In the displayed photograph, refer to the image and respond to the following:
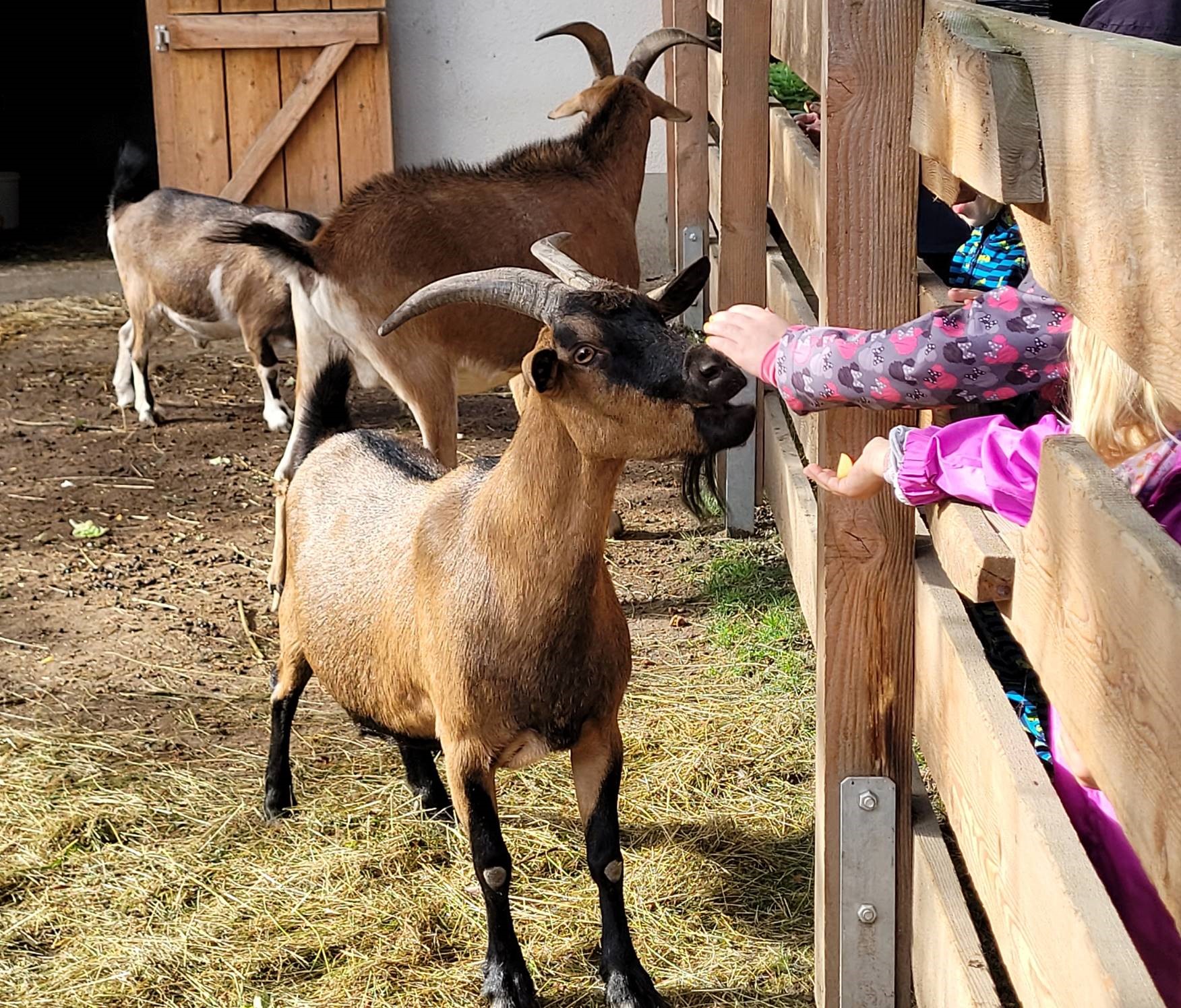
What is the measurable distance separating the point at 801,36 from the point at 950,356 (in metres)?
1.84

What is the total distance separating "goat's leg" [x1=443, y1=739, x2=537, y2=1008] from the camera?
119 inches

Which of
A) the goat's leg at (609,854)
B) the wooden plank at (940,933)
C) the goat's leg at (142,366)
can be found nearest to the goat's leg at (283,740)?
the goat's leg at (609,854)

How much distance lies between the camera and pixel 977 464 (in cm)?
187

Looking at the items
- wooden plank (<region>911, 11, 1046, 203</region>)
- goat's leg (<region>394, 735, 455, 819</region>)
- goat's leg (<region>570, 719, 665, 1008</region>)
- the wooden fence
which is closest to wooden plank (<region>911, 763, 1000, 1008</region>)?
the wooden fence

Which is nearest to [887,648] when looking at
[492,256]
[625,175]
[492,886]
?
[492,886]

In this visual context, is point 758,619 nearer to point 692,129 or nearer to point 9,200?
point 692,129

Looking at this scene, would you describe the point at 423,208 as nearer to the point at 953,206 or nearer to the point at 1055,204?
the point at 953,206

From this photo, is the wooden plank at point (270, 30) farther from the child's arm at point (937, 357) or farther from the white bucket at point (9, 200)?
the child's arm at point (937, 357)

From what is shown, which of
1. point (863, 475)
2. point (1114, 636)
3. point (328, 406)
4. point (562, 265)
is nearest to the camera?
point (1114, 636)

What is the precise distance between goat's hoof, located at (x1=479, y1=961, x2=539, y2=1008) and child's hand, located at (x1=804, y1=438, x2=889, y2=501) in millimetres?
1443

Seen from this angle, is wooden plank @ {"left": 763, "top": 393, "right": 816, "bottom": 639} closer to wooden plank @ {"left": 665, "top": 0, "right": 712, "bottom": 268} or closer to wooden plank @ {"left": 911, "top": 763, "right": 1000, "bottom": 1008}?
wooden plank @ {"left": 911, "top": 763, "right": 1000, "bottom": 1008}

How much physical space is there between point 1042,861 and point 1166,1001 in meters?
0.27

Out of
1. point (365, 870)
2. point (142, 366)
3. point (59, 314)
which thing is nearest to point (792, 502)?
point (365, 870)

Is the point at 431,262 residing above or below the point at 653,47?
below
